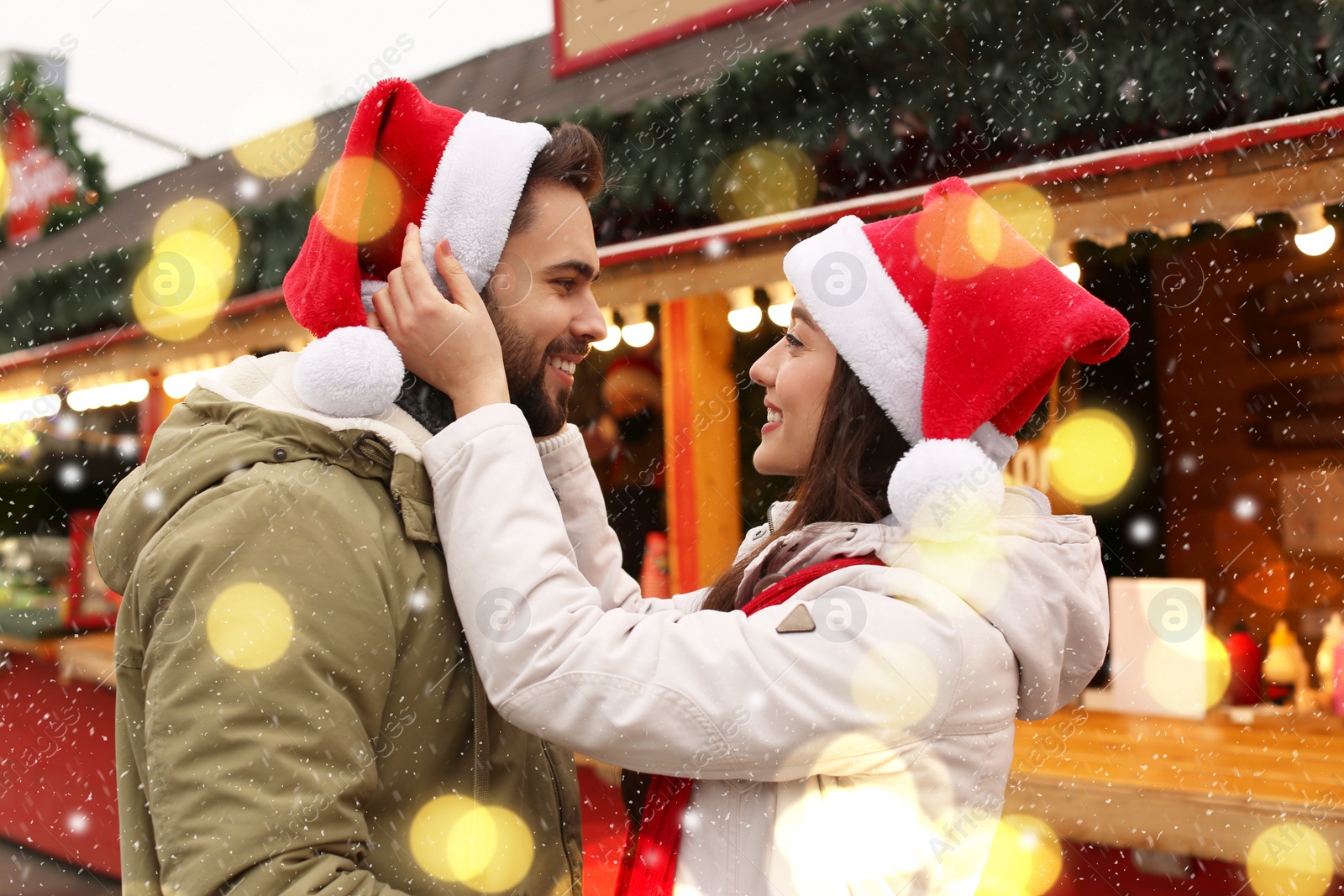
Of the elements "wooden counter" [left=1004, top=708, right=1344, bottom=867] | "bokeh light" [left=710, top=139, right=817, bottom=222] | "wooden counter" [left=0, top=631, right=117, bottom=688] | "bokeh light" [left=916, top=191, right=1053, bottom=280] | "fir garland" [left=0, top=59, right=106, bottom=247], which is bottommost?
"wooden counter" [left=0, top=631, right=117, bottom=688]

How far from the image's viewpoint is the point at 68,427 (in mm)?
9062

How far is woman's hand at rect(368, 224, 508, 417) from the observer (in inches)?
55.7

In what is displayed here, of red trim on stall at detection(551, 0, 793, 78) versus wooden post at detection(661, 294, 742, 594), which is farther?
red trim on stall at detection(551, 0, 793, 78)

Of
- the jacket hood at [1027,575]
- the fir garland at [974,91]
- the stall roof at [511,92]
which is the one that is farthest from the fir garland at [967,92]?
the jacket hood at [1027,575]

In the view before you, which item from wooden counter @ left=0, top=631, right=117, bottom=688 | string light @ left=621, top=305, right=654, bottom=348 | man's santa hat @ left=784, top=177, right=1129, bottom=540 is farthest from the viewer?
wooden counter @ left=0, top=631, right=117, bottom=688

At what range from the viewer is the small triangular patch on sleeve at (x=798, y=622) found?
1.28m

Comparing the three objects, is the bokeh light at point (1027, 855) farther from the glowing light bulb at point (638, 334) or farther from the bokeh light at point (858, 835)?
the glowing light bulb at point (638, 334)

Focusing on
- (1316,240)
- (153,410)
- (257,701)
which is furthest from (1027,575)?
(153,410)

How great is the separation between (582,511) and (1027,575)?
0.95 meters


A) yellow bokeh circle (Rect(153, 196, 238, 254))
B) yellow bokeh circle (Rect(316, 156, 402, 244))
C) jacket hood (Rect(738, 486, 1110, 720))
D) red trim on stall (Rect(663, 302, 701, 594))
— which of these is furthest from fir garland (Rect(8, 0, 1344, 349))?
yellow bokeh circle (Rect(153, 196, 238, 254))

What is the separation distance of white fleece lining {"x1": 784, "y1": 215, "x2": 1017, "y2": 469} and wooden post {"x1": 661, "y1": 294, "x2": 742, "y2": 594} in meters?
2.85

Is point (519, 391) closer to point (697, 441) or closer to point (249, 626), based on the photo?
point (249, 626)

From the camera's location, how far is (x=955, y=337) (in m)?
1.40

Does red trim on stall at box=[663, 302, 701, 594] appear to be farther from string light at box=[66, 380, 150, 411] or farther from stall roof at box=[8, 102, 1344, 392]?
string light at box=[66, 380, 150, 411]
